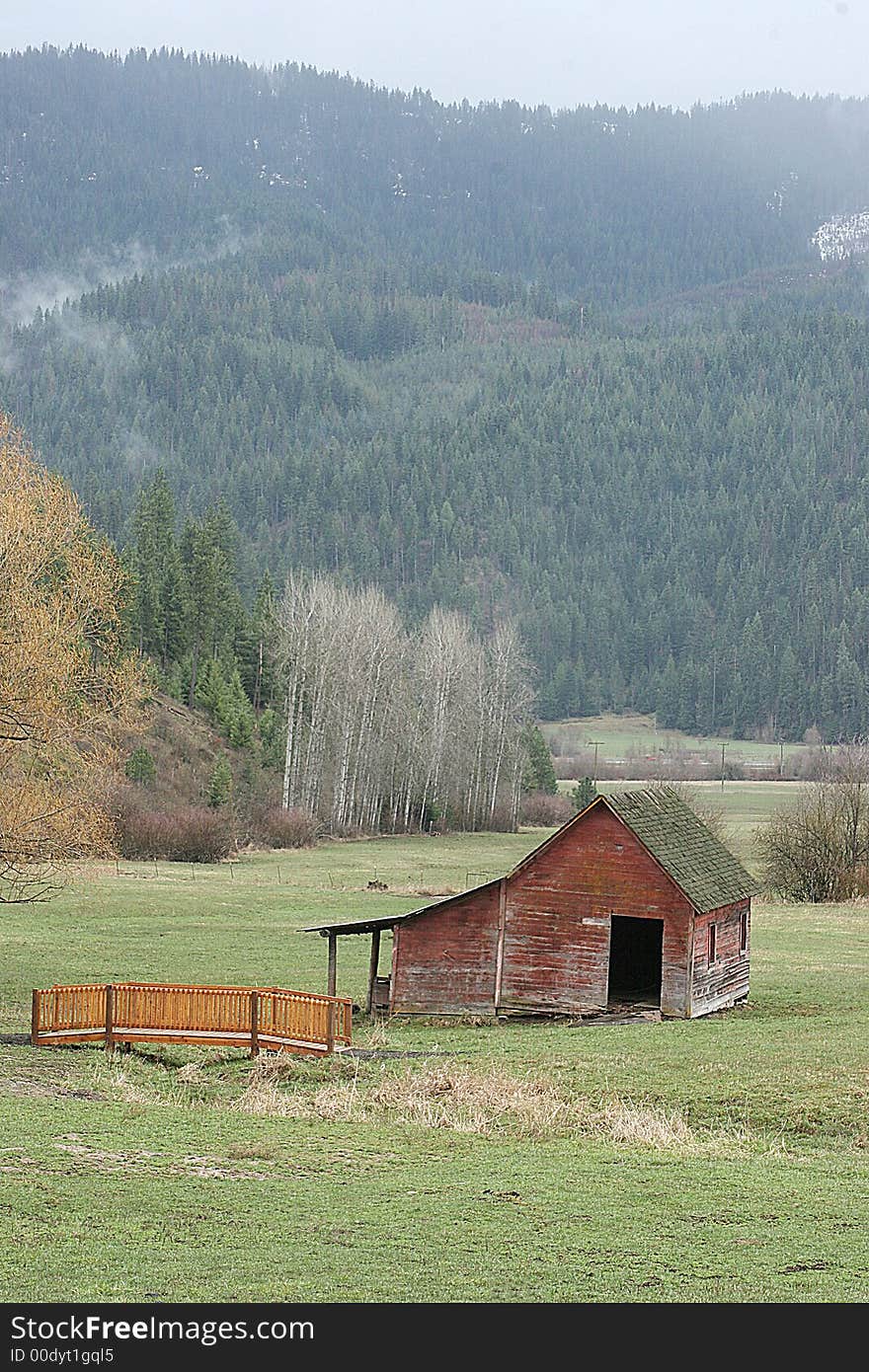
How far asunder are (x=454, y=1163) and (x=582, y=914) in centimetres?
1986

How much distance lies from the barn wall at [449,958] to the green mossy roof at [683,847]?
4476 mm

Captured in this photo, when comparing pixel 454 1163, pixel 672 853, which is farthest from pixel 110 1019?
pixel 672 853

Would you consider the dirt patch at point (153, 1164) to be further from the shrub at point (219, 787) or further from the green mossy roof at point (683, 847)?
the shrub at point (219, 787)

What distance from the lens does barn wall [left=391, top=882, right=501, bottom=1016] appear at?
40781 millimetres

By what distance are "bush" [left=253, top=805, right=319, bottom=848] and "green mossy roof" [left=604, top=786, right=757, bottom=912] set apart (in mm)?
53566

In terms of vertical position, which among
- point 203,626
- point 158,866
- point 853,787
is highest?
point 203,626

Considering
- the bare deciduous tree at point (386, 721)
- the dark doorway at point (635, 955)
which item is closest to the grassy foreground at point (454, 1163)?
the dark doorway at point (635, 955)

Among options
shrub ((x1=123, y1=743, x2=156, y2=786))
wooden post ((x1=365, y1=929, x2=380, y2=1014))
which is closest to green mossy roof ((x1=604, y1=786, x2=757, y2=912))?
wooden post ((x1=365, y1=929, x2=380, y2=1014))
